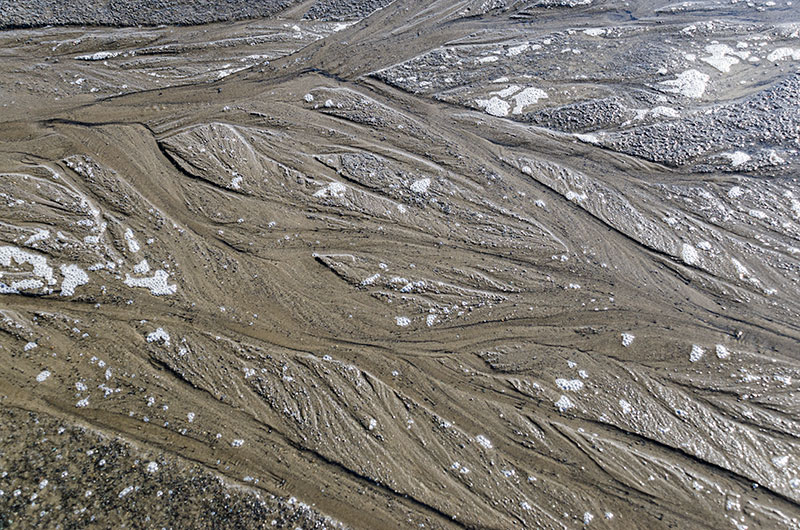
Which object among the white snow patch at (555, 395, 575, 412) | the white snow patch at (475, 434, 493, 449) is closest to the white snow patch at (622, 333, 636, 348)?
the white snow patch at (555, 395, 575, 412)

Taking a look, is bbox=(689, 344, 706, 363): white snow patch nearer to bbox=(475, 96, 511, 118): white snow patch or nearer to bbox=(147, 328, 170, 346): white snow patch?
bbox=(475, 96, 511, 118): white snow patch

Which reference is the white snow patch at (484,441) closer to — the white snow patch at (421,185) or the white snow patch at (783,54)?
the white snow patch at (421,185)

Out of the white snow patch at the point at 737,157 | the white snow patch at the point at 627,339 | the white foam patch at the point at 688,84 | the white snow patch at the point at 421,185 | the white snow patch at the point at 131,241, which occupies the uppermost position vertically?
the white foam patch at the point at 688,84

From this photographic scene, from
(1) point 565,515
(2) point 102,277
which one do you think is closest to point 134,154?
(2) point 102,277

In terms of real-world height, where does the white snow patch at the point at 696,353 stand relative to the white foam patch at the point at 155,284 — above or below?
below

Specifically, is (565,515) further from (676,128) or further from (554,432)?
(676,128)

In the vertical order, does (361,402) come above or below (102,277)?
below

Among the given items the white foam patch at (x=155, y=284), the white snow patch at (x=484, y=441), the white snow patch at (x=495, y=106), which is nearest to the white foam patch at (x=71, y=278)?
the white foam patch at (x=155, y=284)
